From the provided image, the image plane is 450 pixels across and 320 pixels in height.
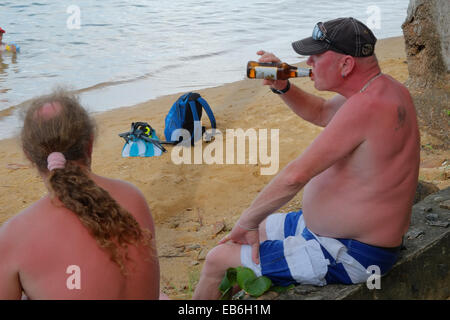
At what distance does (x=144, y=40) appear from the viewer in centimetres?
1301

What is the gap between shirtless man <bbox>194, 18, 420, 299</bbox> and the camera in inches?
88.8

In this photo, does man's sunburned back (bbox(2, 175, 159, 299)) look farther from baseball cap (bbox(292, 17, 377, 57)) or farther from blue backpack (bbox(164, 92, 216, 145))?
blue backpack (bbox(164, 92, 216, 145))

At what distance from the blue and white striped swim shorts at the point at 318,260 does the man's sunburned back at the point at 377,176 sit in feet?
0.16

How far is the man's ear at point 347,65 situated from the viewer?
2.38m

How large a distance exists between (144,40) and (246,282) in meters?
11.4

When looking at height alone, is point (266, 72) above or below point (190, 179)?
above

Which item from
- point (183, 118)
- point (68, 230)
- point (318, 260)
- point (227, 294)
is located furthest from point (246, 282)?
point (183, 118)

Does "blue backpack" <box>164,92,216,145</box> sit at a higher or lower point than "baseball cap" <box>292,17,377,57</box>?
lower

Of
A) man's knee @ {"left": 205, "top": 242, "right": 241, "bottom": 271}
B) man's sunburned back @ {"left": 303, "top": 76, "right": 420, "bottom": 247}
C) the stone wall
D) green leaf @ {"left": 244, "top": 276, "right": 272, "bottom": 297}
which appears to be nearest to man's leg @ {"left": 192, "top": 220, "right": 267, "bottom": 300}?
man's knee @ {"left": 205, "top": 242, "right": 241, "bottom": 271}

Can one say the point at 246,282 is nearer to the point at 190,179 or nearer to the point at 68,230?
the point at 68,230

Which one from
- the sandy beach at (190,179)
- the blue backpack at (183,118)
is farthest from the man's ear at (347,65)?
the blue backpack at (183,118)

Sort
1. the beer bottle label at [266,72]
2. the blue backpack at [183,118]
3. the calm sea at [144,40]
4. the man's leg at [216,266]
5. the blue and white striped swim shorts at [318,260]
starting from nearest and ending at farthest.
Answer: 1. the blue and white striped swim shorts at [318,260]
2. the man's leg at [216,266]
3. the beer bottle label at [266,72]
4. the blue backpack at [183,118]
5. the calm sea at [144,40]

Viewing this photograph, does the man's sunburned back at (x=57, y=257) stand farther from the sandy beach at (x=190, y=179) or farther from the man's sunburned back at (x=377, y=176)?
the sandy beach at (x=190, y=179)

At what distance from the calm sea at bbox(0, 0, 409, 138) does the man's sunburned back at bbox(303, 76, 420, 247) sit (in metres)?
5.42
